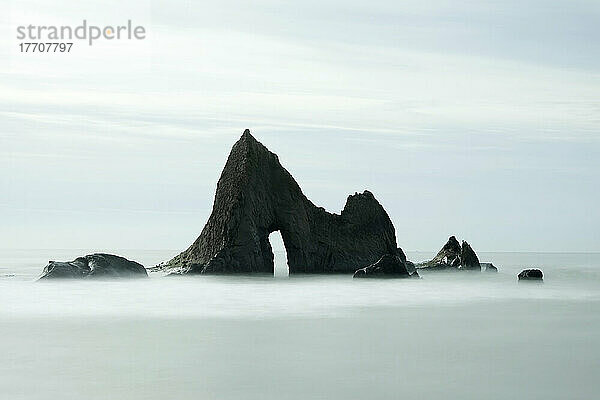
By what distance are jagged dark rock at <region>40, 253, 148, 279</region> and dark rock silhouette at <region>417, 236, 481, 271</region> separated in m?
25.4

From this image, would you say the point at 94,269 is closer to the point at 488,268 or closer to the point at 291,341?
the point at 291,341

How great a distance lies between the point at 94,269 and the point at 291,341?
83.3 ft

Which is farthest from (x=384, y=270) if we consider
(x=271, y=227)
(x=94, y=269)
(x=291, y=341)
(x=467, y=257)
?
(x=291, y=341)

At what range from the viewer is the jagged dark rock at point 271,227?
183ft

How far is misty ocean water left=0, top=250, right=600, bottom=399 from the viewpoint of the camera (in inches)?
837

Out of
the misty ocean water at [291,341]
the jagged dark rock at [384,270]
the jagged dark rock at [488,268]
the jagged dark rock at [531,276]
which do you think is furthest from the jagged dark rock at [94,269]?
the jagged dark rock at [488,268]

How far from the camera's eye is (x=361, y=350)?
2714 cm

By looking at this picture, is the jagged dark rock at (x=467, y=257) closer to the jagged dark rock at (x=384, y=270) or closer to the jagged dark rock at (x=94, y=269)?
the jagged dark rock at (x=384, y=270)

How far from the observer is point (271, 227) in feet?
191

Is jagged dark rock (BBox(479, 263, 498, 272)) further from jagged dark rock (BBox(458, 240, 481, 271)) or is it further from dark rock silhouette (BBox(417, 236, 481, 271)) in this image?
jagged dark rock (BBox(458, 240, 481, 271))

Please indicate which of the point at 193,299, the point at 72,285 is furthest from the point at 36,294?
the point at 193,299

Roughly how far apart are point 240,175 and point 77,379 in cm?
3500

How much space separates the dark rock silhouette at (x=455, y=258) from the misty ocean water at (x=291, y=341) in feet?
59.8

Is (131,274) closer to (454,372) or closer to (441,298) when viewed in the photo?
(441,298)
